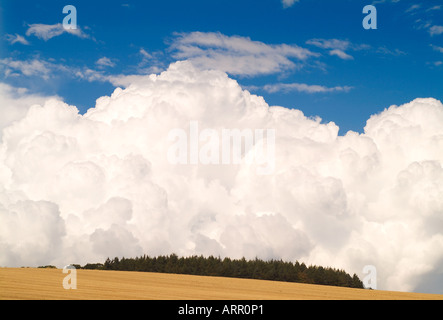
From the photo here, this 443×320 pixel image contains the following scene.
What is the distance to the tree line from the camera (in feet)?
306

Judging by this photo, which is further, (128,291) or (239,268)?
(239,268)

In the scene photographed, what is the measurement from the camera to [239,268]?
320ft

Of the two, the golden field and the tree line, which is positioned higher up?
the tree line

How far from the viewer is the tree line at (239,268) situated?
93312 mm

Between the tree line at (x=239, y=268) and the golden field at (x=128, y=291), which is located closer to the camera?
the golden field at (x=128, y=291)

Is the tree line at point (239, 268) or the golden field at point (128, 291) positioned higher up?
the tree line at point (239, 268)

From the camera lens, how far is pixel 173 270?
94562 millimetres
